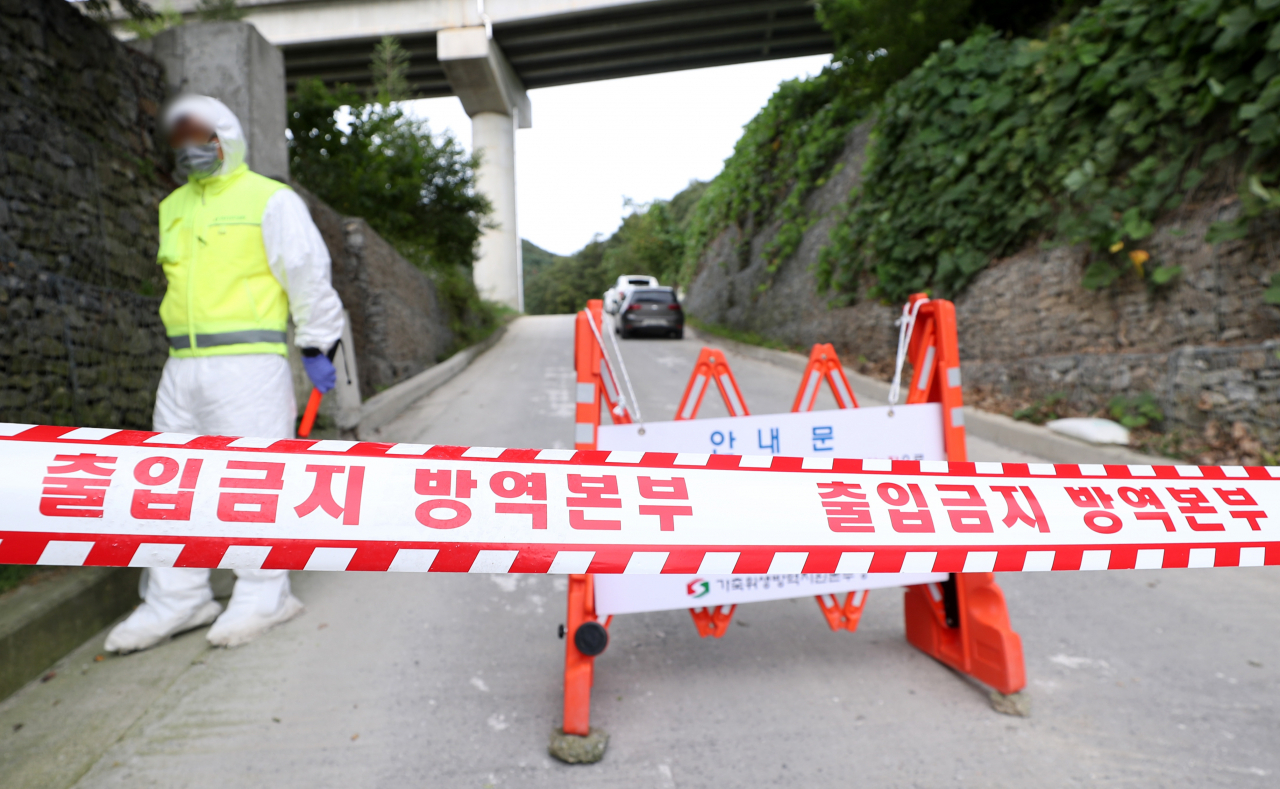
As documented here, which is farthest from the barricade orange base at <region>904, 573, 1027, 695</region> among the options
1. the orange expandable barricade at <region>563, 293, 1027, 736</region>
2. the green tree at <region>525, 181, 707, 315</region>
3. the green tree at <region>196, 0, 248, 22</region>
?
the green tree at <region>525, 181, 707, 315</region>

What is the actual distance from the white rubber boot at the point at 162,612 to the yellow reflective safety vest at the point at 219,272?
0.97 metres

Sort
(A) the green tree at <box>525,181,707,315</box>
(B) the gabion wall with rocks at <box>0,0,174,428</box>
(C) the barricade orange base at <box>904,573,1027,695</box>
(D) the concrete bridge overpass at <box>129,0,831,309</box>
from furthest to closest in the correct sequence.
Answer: (A) the green tree at <box>525,181,707,315</box>
(D) the concrete bridge overpass at <box>129,0,831,309</box>
(B) the gabion wall with rocks at <box>0,0,174,428</box>
(C) the barricade orange base at <box>904,573,1027,695</box>

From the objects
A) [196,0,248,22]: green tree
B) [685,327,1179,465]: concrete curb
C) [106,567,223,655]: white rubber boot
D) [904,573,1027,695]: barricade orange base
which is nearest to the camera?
[904,573,1027,695]: barricade orange base

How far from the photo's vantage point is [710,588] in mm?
2436

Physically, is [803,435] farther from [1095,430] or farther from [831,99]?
[831,99]

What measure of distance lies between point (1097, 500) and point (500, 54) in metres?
30.0

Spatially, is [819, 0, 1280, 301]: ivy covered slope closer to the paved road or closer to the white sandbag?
the white sandbag

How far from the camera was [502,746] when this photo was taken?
216cm

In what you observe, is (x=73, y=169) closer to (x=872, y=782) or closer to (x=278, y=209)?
(x=278, y=209)

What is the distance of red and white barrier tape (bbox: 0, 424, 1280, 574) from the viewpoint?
50.0 inches

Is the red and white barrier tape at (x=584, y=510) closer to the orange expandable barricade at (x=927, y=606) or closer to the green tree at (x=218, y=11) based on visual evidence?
the orange expandable barricade at (x=927, y=606)

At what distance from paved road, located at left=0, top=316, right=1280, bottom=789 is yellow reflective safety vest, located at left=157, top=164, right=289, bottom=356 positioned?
4.31ft

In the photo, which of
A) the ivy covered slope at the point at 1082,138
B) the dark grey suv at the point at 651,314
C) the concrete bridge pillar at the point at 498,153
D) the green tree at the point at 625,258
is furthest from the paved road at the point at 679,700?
the green tree at the point at 625,258

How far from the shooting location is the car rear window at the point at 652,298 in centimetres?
1853
